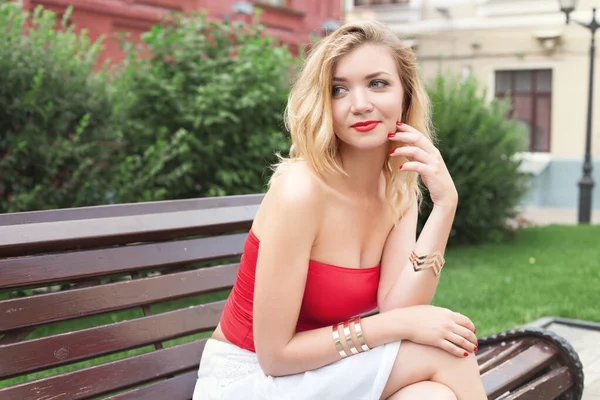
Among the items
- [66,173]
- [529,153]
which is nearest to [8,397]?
[66,173]

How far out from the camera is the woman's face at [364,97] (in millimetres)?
2127

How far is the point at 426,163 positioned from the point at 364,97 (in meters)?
0.27

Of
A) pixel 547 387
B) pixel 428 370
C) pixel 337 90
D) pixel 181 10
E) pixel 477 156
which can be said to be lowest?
pixel 547 387

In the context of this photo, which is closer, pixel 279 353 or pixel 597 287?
pixel 279 353

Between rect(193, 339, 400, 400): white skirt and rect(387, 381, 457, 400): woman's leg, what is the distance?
0.19ft

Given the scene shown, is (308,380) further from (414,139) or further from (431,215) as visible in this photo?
(414,139)

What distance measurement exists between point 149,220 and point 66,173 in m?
3.29

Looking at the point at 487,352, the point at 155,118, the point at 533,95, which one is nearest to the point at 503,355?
the point at 487,352

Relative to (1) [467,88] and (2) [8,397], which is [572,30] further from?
Result: (2) [8,397]

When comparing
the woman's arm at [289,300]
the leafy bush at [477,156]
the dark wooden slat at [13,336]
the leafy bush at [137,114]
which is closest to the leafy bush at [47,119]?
the leafy bush at [137,114]

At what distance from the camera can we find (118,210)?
264 cm

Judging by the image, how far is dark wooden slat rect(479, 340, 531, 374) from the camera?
2.75 m

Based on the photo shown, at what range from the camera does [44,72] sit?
5480 millimetres

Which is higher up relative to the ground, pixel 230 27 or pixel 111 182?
pixel 230 27
